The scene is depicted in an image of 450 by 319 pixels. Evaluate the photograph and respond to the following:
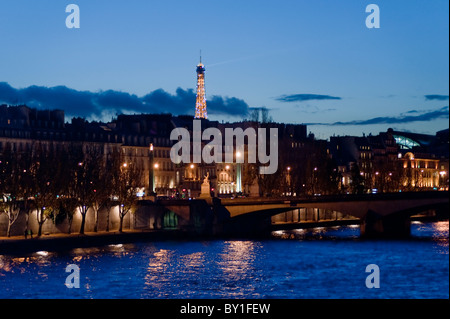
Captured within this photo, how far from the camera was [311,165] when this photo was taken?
11094cm

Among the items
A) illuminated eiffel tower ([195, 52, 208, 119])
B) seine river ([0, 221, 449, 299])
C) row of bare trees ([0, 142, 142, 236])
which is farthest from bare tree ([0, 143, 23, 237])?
illuminated eiffel tower ([195, 52, 208, 119])

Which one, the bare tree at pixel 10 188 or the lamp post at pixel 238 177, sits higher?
the lamp post at pixel 238 177

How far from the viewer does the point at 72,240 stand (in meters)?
66.6

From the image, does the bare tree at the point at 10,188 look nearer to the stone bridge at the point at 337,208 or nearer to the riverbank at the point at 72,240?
the riverbank at the point at 72,240

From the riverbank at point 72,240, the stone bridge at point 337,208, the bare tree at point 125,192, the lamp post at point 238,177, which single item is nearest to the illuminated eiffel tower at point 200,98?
the lamp post at point 238,177

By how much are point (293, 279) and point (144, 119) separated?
7462 centimetres

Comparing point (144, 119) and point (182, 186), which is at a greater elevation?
point (144, 119)

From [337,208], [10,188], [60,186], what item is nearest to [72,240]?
[10,188]

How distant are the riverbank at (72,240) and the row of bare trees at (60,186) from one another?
6.84 feet

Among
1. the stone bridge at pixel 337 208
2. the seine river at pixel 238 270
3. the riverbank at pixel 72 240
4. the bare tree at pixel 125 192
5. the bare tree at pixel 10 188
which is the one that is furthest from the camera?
the stone bridge at pixel 337 208

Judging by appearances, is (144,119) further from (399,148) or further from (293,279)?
(293,279)

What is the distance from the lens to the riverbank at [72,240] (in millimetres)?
62094

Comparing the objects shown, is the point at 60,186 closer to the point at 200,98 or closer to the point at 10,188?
the point at 10,188

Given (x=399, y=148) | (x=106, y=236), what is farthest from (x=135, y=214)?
(x=399, y=148)
